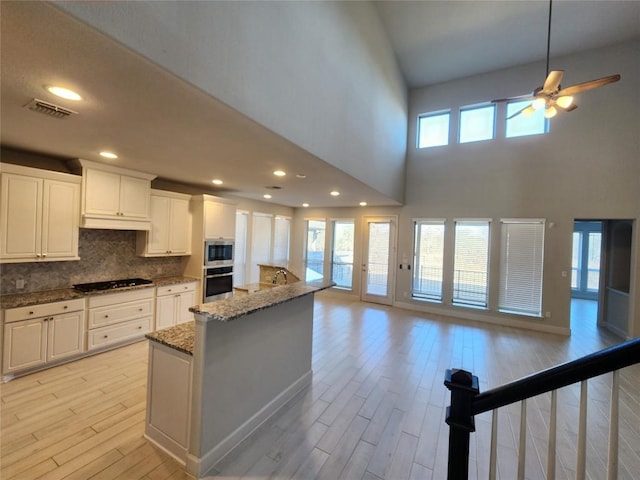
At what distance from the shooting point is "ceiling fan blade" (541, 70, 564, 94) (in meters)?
3.24

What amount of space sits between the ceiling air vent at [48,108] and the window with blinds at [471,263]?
6.63 metres

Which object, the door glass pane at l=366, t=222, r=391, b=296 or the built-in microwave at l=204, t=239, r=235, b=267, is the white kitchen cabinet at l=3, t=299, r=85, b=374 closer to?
the built-in microwave at l=204, t=239, r=235, b=267

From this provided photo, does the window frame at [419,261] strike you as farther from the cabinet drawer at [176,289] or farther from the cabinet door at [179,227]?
the cabinet door at [179,227]

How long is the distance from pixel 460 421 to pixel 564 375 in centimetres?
40

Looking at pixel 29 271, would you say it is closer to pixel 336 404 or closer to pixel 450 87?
pixel 336 404

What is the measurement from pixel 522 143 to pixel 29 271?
8.52 meters

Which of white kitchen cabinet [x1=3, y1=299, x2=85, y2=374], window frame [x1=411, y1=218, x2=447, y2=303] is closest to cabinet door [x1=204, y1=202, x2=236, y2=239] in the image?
white kitchen cabinet [x1=3, y1=299, x2=85, y2=374]

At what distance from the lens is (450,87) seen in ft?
21.1

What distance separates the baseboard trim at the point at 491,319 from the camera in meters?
5.39

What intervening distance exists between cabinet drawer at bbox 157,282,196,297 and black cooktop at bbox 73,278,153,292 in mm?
236

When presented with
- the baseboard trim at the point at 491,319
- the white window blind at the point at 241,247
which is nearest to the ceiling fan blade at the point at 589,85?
the baseboard trim at the point at 491,319

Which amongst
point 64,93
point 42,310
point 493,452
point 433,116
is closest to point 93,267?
point 42,310

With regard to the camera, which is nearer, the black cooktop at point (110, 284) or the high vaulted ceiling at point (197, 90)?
the high vaulted ceiling at point (197, 90)

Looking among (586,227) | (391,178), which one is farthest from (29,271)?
(586,227)
